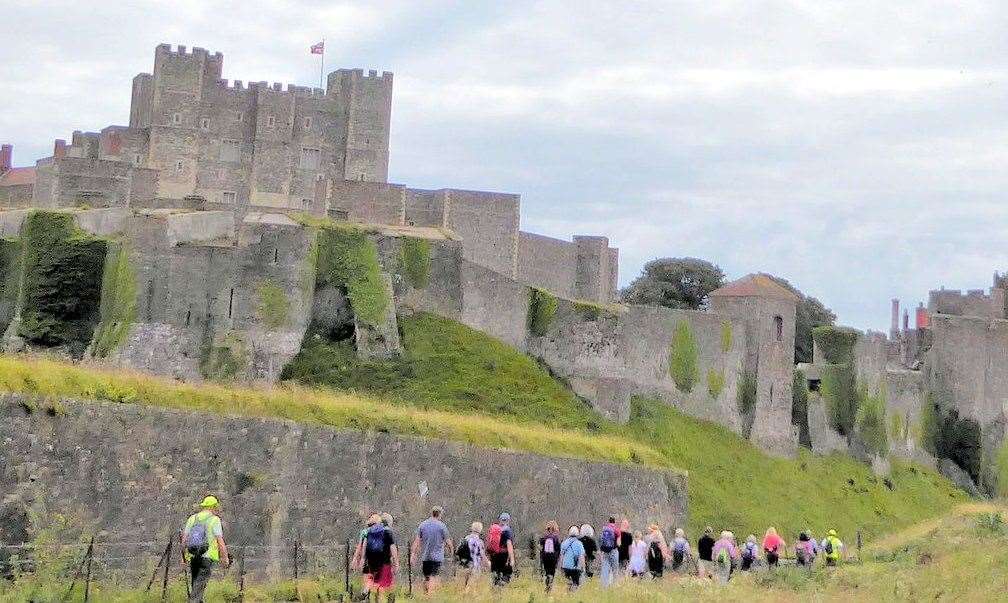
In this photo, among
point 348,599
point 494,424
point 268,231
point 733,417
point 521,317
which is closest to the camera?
point 348,599

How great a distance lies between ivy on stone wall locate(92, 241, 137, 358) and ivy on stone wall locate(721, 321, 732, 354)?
21.2 meters

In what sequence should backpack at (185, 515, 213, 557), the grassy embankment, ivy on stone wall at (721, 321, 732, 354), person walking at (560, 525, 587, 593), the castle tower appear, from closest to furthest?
backpack at (185, 515, 213, 557) → the grassy embankment → person walking at (560, 525, 587, 593) → ivy on stone wall at (721, 321, 732, 354) → the castle tower

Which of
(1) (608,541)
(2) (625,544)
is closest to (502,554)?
(1) (608,541)

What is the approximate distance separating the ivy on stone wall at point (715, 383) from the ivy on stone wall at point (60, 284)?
20.5 m

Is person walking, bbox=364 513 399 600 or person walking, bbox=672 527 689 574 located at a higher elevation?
person walking, bbox=364 513 399 600

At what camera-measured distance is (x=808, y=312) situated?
95250 millimetres

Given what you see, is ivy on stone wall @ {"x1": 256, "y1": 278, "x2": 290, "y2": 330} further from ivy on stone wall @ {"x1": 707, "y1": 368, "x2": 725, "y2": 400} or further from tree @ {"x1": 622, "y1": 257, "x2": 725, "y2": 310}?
tree @ {"x1": 622, "y1": 257, "x2": 725, "y2": 310}

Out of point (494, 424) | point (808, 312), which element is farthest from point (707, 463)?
point (808, 312)

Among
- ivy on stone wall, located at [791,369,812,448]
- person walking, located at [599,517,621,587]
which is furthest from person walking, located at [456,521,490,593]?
ivy on stone wall, located at [791,369,812,448]

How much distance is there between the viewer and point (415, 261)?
42781 millimetres

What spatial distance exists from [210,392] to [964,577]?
36.5 feet

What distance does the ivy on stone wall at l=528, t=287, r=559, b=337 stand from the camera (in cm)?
4672

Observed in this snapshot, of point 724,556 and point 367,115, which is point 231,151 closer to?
point 367,115

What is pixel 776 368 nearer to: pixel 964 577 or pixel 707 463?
pixel 707 463
